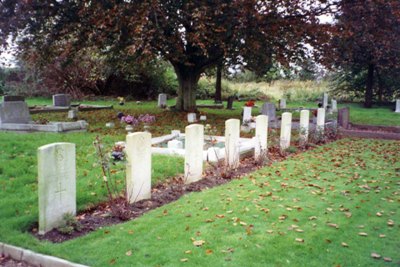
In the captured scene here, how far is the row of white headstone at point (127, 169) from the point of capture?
5281 mm

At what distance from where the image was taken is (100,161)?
Result: 630 cm

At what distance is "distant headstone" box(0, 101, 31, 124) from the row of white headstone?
8724 mm

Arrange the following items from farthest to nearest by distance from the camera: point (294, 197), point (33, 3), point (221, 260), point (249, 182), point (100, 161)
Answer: point (33, 3) → point (249, 182) → point (294, 197) → point (100, 161) → point (221, 260)

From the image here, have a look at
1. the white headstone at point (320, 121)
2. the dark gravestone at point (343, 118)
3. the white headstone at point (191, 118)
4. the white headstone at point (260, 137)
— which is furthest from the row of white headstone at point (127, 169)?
the dark gravestone at point (343, 118)

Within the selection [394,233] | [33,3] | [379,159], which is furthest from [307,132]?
[33,3]

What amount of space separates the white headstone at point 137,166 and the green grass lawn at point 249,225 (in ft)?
1.80

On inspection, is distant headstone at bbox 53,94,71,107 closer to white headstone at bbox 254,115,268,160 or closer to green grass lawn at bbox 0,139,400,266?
green grass lawn at bbox 0,139,400,266

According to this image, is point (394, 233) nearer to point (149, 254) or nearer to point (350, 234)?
point (350, 234)

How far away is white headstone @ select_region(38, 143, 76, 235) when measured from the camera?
5.23m

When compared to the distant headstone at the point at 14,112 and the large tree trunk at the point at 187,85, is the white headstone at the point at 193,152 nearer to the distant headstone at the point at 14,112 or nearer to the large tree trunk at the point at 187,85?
the distant headstone at the point at 14,112

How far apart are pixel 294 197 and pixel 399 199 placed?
5.86 ft

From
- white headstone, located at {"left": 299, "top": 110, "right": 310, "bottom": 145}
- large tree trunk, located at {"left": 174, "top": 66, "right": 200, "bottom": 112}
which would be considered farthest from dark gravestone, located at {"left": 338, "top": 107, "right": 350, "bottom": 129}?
large tree trunk, located at {"left": 174, "top": 66, "right": 200, "bottom": 112}

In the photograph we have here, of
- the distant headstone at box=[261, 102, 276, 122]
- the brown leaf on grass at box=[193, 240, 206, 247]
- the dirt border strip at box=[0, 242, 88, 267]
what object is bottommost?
the dirt border strip at box=[0, 242, 88, 267]

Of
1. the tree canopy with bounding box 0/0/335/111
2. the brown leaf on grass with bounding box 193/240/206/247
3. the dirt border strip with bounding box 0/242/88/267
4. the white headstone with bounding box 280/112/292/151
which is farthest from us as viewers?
the tree canopy with bounding box 0/0/335/111
